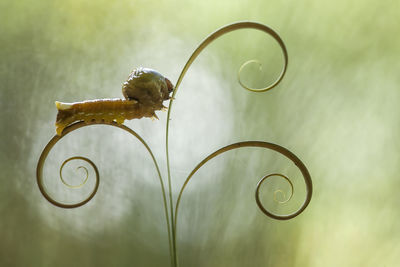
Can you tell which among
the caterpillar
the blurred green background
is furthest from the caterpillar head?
the blurred green background

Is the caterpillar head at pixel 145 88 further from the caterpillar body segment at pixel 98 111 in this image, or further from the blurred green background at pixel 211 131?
the blurred green background at pixel 211 131

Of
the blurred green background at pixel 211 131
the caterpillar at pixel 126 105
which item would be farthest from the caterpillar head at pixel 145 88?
the blurred green background at pixel 211 131

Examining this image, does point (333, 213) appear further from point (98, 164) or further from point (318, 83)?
point (98, 164)

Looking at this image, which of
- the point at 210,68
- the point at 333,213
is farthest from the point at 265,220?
the point at 210,68

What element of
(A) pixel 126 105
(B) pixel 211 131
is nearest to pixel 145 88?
(A) pixel 126 105

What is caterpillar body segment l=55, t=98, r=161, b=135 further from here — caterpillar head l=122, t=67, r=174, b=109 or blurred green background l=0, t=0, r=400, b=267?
blurred green background l=0, t=0, r=400, b=267

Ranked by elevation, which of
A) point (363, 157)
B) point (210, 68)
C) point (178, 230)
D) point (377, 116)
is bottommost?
point (178, 230)

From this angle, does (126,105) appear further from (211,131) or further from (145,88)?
(211,131)
